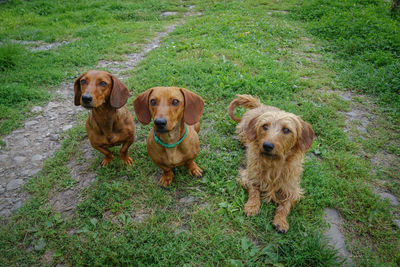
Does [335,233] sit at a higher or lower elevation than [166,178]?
lower

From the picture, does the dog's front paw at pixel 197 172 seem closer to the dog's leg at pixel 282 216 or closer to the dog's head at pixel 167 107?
the dog's head at pixel 167 107

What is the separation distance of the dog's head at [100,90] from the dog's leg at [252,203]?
219 centimetres

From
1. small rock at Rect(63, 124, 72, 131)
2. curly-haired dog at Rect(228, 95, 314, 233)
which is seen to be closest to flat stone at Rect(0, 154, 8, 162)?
small rock at Rect(63, 124, 72, 131)

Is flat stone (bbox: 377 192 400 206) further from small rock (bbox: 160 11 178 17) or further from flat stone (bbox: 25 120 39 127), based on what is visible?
small rock (bbox: 160 11 178 17)

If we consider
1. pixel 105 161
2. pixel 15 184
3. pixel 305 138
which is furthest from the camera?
pixel 105 161

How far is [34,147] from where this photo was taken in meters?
4.10

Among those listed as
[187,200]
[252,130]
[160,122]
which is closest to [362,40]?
[252,130]

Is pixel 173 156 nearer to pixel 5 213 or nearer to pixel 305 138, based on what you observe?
pixel 305 138

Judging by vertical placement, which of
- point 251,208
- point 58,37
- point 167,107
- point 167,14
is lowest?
point 251,208

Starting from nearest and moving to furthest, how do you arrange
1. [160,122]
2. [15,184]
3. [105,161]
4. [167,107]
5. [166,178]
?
[160,122] → [167,107] → [166,178] → [15,184] → [105,161]

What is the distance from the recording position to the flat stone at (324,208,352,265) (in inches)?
101

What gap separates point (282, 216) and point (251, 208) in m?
0.39

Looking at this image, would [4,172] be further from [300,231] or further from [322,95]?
[322,95]

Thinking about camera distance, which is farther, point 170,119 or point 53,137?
point 53,137
